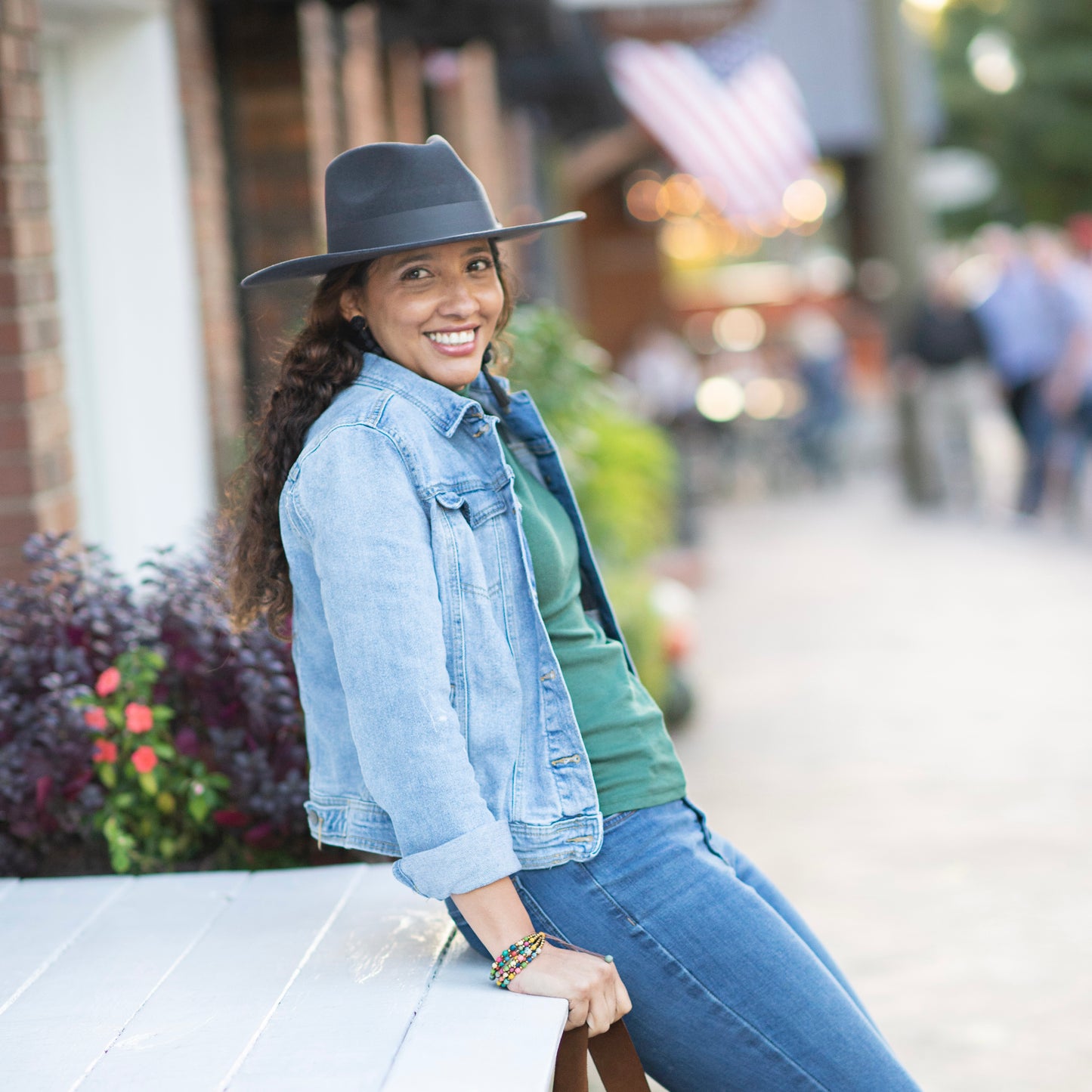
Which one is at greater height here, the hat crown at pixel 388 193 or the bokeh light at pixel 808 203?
the bokeh light at pixel 808 203

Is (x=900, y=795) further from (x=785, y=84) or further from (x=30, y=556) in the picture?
(x=785, y=84)

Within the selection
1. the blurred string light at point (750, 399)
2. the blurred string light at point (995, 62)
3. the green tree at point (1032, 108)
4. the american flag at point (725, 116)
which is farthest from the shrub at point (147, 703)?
the blurred string light at point (995, 62)

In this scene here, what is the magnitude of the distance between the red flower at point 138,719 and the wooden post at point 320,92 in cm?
289

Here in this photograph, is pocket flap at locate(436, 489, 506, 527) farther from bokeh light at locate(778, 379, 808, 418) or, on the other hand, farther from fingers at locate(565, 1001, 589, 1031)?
bokeh light at locate(778, 379, 808, 418)

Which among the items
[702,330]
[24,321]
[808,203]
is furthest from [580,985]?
[808,203]

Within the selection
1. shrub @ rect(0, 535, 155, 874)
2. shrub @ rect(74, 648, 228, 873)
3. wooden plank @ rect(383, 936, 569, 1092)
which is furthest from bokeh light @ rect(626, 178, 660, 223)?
wooden plank @ rect(383, 936, 569, 1092)

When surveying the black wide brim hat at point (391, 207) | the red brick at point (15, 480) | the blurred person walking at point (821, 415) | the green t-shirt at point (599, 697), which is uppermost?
the black wide brim hat at point (391, 207)

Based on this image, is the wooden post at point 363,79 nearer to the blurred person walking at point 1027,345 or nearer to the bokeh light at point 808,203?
the blurred person walking at point 1027,345

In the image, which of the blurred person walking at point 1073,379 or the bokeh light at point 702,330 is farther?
the bokeh light at point 702,330

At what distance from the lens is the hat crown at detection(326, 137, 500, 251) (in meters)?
2.17

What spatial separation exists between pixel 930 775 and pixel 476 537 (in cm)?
383

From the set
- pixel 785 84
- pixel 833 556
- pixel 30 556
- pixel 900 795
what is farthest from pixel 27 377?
pixel 785 84

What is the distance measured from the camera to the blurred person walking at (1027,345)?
35.7 feet

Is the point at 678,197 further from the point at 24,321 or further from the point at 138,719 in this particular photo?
the point at 138,719
